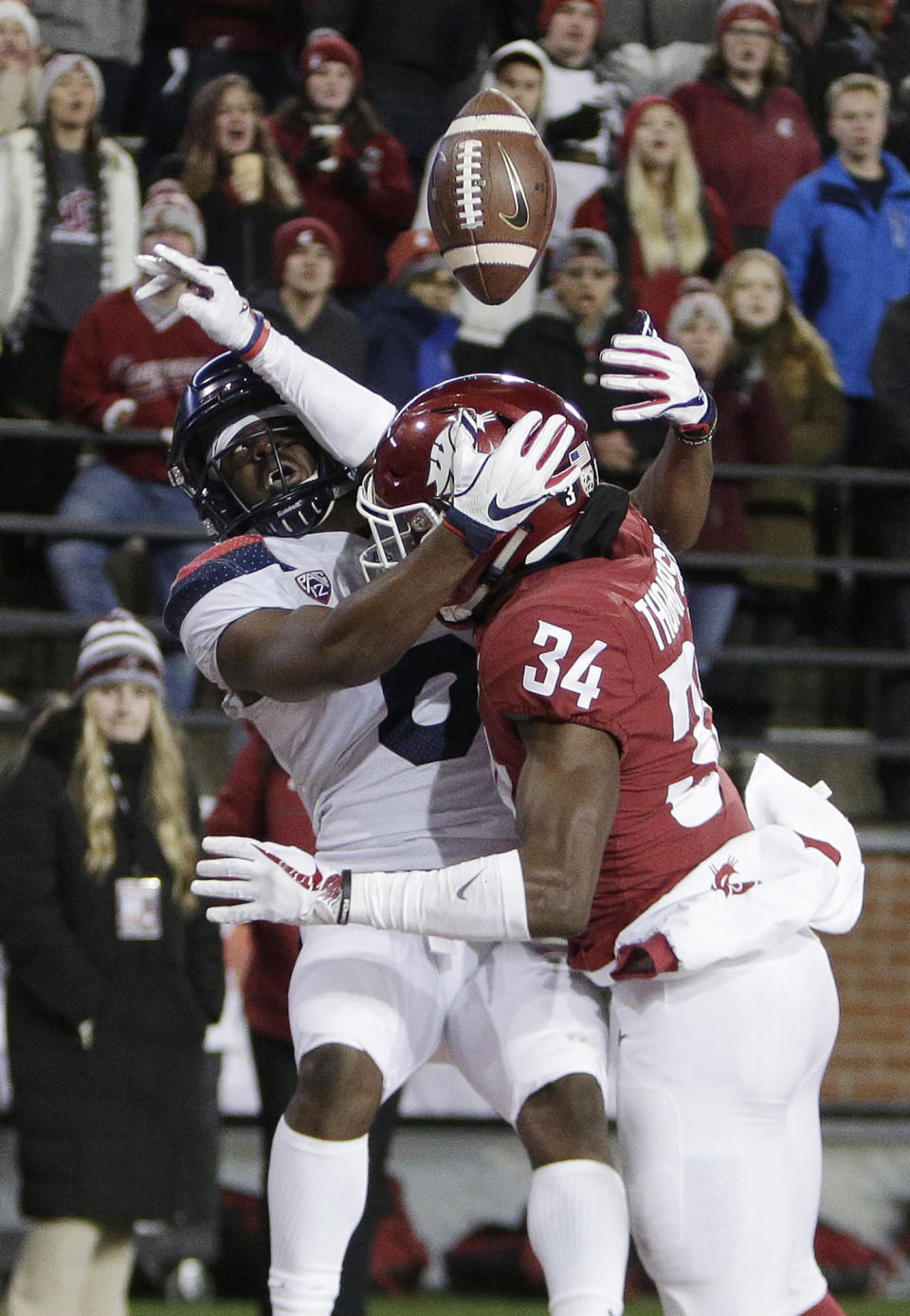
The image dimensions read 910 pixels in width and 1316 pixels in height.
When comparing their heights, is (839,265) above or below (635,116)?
below

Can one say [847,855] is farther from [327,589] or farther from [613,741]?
[327,589]

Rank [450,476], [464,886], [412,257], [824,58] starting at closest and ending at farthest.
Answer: [464,886]
[450,476]
[412,257]
[824,58]

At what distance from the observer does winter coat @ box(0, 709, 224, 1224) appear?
4777mm

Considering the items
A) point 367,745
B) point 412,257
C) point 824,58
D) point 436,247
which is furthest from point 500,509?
point 824,58

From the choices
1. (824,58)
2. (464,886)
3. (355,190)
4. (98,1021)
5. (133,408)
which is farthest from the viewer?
(824,58)

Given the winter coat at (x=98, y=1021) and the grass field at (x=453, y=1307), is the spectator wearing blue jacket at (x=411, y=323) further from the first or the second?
the grass field at (x=453, y=1307)

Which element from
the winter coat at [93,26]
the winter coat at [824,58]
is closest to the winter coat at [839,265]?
the winter coat at [824,58]

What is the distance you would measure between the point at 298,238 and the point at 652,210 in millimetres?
1344

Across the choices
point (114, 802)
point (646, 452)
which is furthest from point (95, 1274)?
point (646, 452)

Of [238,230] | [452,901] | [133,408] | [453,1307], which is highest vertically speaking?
[452,901]

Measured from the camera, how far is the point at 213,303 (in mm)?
3492

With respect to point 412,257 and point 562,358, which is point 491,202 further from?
point 412,257

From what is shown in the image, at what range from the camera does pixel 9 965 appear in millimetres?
4840

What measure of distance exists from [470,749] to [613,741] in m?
0.51
